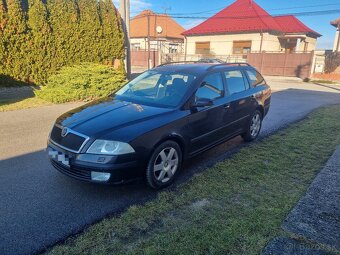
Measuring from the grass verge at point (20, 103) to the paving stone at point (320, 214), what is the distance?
784cm

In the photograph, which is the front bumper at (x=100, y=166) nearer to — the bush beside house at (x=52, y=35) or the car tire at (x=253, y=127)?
the car tire at (x=253, y=127)

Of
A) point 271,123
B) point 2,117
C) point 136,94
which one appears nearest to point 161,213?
point 136,94

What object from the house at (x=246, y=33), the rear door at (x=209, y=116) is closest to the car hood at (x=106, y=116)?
the rear door at (x=209, y=116)

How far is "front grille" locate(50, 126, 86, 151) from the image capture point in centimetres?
317

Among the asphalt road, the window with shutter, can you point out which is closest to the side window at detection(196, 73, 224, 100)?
the asphalt road

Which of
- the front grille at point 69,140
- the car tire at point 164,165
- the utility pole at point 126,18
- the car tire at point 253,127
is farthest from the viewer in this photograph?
the utility pole at point 126,18

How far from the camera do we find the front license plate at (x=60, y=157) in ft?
10.6

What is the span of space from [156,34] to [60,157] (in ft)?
123

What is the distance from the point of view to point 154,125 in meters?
3.38

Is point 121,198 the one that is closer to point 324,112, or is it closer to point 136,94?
point 136,94

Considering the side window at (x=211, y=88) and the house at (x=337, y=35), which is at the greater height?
the house at (x=337, y=35)

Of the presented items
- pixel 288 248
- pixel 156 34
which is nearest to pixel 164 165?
pixel 288 248

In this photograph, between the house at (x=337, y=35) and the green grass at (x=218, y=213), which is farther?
the house at (x=337, y=35)

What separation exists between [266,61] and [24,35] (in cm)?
2095
